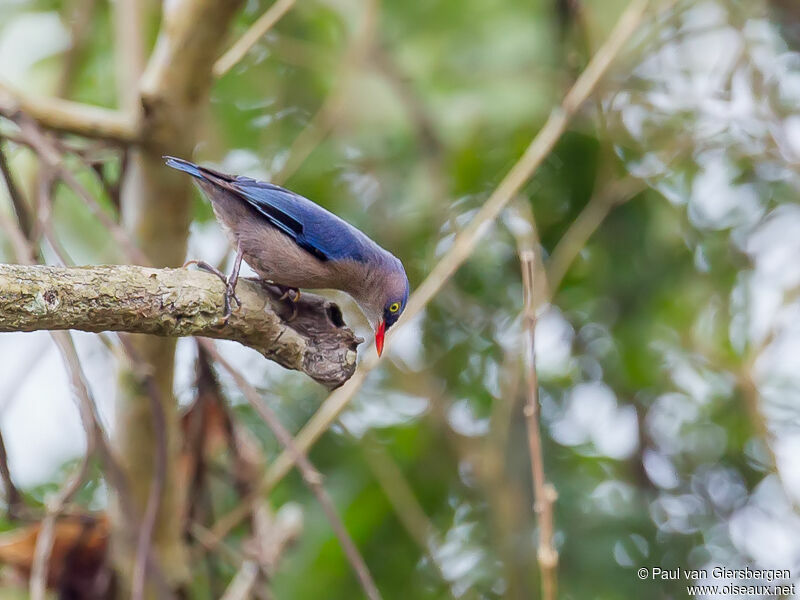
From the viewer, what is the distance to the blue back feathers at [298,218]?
311 cm

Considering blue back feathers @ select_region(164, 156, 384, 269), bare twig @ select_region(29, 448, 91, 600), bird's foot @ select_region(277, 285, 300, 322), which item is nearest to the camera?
bird's foot @ select_region(277, 285, 300, 322)

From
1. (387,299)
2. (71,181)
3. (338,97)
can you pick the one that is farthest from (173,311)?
(338,97)

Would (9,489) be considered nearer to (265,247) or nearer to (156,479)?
(156,479)

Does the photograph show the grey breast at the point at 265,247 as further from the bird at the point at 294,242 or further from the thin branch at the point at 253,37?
the thin branch at the point at 253,37

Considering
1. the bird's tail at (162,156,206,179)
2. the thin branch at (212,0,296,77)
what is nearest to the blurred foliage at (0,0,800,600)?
the thin branch at (212,0,296,77)

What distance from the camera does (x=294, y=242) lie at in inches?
122

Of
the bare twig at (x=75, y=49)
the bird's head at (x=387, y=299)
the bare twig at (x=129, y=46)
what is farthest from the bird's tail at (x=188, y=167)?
the bare twig at (x=75, y=49)

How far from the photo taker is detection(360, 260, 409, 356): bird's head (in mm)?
3483

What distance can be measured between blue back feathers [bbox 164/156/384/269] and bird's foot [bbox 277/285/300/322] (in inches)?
8.4

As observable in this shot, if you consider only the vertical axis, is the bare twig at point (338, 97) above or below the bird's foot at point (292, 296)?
below

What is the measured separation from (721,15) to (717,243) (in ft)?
5.17

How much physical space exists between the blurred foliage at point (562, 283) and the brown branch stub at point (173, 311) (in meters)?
2.84

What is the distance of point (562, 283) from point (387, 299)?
2475mm

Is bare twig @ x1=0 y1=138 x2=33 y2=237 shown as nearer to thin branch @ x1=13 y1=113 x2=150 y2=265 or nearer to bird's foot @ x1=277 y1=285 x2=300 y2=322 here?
thin branch @ x1=13 y1=113 x2=150 y2=265
